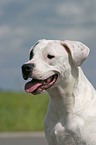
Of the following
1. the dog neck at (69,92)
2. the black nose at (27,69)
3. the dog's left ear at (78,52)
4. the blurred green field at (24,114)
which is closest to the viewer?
the black nose at (27,69)

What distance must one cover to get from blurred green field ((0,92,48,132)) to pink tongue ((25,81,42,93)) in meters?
9.64


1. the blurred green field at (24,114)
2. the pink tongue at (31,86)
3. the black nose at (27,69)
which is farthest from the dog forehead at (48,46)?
the blurred green field at (24,114)

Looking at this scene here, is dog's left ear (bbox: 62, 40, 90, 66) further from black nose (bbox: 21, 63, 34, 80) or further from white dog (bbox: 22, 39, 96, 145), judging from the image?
black nose (bbox: 21, 63, 34, 80)

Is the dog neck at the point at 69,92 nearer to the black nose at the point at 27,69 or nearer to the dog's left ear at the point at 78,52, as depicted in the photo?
the dog's left ear at the point at 78,52

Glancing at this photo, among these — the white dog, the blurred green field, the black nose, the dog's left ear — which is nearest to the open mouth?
the white dog

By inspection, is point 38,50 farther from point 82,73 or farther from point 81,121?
point 81,121

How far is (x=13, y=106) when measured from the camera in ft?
49.6

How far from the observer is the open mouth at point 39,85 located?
12.0ft

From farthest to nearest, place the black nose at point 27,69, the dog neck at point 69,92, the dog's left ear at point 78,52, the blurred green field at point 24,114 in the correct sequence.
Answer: the blurred green field at point 24,114, the dog neck at point 69,92, the dog's left ear at point 78,52, the black nose at point 27,69

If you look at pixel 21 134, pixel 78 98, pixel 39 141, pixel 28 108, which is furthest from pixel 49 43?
pixel 28 108

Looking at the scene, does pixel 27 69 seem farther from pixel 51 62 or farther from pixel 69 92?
pixel 69 92

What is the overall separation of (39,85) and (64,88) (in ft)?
1.14

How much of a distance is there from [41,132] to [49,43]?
9478mm

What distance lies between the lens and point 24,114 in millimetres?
13836
